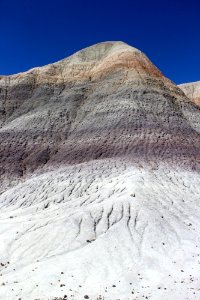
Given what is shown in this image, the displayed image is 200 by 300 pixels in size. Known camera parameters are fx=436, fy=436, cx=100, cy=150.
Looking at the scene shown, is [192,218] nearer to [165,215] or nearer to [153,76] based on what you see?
[165,215]

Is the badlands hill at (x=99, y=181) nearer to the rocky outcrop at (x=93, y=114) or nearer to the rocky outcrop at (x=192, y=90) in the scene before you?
the rocky outcrop at (x=93, y=114)

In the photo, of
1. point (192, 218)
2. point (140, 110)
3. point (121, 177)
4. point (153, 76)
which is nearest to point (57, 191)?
point (121, 177)

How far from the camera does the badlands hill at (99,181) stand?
1085 inches

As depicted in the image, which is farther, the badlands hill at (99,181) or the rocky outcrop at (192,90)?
the rocky outcrop at (192,90)

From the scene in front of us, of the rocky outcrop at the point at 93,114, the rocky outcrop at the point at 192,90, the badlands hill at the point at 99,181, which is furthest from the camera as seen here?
the rocky outcrop at the point at 192,90

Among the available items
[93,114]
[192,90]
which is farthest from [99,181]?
[192,90]

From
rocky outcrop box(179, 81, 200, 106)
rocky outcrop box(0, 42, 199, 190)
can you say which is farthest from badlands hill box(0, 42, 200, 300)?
rocky outcrop box(179, 81, 200, 106)

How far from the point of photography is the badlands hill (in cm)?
2756

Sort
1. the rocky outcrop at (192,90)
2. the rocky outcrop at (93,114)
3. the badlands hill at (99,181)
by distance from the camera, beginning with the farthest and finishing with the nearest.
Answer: the rocky outcrop at (192,90) → the rocky outcrop at (93,114) → the badlands hill at (99,181)

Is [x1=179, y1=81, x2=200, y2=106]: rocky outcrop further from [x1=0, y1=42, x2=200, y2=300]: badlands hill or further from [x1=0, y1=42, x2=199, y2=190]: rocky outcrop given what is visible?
[x1=0, y1=42, x2=199, y2=190]: rocky outcrop

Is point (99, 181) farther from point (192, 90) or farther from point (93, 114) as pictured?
point (192, 90)

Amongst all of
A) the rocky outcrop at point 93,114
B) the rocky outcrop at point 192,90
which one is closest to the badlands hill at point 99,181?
the rocky outcrop at point 93,114

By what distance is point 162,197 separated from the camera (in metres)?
42.0

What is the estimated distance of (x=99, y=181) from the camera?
51.1m
